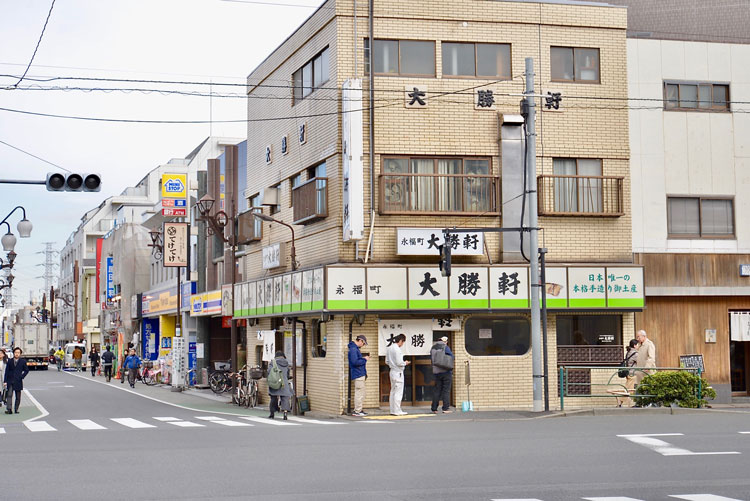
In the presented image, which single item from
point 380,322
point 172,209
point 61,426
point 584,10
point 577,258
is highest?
point 584,10

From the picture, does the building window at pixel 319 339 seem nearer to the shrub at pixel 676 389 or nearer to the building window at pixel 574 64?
the shrub at pixel 676 389

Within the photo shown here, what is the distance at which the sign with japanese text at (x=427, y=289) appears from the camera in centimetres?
2517

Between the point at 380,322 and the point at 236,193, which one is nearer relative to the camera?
the point at 380,322

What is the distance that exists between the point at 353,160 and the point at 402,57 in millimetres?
3402

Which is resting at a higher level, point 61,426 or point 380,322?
point 380,322

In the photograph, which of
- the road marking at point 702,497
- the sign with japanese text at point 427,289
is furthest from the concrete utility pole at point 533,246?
the road marking at point 702,497

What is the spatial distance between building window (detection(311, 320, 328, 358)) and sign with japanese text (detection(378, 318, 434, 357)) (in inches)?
77.7

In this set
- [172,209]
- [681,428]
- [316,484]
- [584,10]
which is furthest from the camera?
[172,209]

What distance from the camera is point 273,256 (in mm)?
30828

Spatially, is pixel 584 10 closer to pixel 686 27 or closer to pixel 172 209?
pixel 686 27

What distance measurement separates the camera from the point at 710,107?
27906mm

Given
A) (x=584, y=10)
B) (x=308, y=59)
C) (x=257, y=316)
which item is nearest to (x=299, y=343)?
(x=257, y=316)

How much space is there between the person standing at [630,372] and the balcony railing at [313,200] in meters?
8.68

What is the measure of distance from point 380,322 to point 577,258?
18.4 feet
